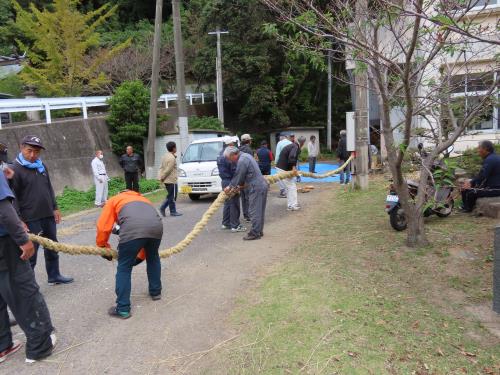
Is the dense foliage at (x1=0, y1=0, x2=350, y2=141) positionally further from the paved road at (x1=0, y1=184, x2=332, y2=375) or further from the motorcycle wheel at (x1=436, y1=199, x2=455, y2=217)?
the paved road at (x1=0, y1=184, x2=332, y2=375)

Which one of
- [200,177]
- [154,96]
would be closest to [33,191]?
[200,177]

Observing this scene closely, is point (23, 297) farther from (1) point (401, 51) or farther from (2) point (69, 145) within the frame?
(2) point (69, 145)

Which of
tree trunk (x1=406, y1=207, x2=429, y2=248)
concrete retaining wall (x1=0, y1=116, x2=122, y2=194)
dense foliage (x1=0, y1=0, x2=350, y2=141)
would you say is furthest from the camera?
dense foliage (x1=0, y1=0, x2=350, y2=141)

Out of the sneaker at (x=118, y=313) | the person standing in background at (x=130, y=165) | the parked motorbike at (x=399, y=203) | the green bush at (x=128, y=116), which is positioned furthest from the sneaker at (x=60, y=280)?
the green bush at (x=128, y=116)

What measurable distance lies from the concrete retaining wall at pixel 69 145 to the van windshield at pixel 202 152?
4784 millimetres

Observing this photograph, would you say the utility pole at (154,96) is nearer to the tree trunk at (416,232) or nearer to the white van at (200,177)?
the white van at (200,177)

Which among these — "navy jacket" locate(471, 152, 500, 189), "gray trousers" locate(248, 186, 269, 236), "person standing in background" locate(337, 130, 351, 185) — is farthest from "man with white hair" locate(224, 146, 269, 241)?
"person standing in background" locate(337, 130, 351, 185)

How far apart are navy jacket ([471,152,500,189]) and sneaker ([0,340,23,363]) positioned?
7.43m

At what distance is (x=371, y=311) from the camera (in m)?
4.67

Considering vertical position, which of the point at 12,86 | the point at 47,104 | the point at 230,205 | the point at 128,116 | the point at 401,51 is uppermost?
the point at 12,86

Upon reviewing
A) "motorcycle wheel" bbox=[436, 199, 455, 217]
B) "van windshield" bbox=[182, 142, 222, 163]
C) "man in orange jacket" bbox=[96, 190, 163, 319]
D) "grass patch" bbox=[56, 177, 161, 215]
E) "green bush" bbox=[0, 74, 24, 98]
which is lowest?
"grass patch" bbox=[56, 177, 161, 215]

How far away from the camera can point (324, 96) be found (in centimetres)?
3303

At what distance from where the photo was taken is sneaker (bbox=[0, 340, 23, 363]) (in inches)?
160

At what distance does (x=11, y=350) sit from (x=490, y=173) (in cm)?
777
